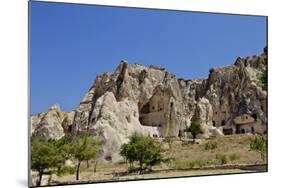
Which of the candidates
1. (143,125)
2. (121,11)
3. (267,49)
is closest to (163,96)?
(143,125)

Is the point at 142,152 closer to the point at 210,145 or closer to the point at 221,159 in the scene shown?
the point at 210,145

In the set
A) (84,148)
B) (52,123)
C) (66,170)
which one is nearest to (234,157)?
(84,148)

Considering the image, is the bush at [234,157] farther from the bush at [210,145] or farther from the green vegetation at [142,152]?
the green vegetation at [142,152]

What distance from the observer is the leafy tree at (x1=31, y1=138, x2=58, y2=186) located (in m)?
6.18

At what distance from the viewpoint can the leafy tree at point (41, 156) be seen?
243 inches

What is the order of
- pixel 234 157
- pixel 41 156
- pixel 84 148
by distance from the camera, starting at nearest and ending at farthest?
pixel 41 156, pixel 84 148, pixel 234 157

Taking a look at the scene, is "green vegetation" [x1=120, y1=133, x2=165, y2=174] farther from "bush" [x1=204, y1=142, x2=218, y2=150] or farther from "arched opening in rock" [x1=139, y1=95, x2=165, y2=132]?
"bush" [x1=204, y1=142, x2=218, y2=150]

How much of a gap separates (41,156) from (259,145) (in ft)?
9.57

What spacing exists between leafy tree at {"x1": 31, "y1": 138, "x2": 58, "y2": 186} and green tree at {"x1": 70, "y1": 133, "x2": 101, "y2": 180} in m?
0.25

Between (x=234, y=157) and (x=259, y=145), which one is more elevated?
(x=259, y=145)

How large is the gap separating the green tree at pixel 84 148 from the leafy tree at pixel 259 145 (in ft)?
6.91

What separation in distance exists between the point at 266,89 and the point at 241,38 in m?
0.76

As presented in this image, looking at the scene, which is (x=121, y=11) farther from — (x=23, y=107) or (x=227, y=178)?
(x=227, y=178)

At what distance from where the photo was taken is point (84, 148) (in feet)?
21.3
